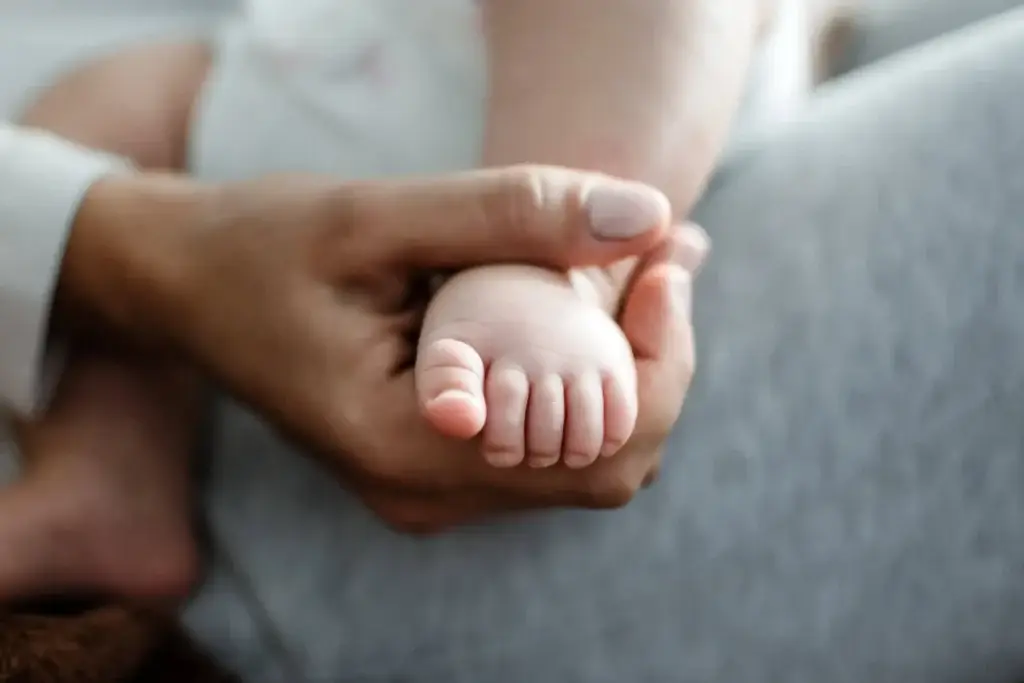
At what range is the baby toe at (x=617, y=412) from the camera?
1.22ft

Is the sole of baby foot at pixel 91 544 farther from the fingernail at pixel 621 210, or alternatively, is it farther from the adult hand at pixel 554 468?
the fingernail at pixel 621 210

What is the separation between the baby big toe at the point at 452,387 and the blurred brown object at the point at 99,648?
165 millimetres

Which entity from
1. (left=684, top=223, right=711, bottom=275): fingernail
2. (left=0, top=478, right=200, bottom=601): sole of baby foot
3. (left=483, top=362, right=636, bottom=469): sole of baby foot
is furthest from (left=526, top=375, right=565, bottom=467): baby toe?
(left=0, top=478, right=200, bottom=601): sole of baby foot

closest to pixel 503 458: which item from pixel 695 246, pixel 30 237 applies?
pixel 695 246

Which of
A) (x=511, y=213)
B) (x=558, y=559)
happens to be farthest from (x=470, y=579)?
(x=511, y=213)

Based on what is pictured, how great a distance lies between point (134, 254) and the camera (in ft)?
1.52

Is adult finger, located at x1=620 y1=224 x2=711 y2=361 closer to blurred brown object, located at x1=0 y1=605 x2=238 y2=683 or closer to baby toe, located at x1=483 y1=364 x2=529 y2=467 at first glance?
baby toe, located at x1=483 y1=364 x2=529 y2=467

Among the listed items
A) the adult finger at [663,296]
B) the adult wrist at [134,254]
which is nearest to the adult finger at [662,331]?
the adult finger at [663,296]

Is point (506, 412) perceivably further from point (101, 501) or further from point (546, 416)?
point (101, 501)

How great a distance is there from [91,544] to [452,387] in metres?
0.23

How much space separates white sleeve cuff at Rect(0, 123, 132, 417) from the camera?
477mm

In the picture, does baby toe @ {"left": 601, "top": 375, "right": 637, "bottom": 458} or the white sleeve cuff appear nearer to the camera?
baby toe @ {"left": 601, "top": 375, "right": 637, "bottom": 458}

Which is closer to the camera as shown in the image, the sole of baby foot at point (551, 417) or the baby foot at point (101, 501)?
the sole of baby foot at point (551, 417)

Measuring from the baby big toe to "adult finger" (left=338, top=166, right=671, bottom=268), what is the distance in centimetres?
5
